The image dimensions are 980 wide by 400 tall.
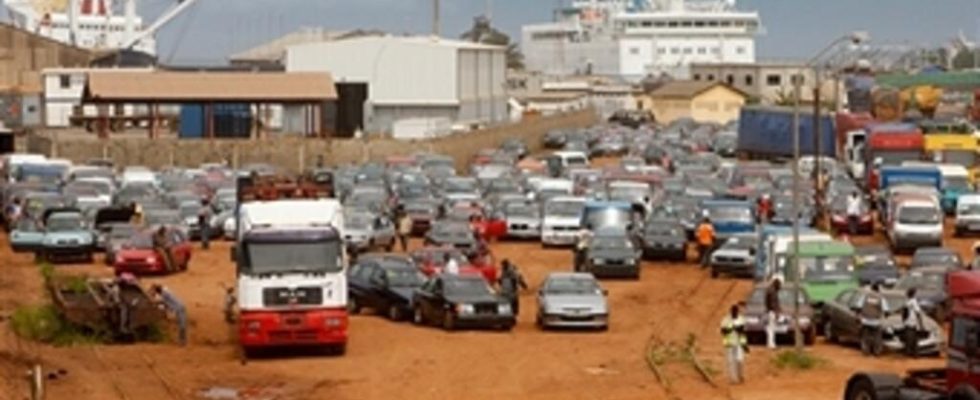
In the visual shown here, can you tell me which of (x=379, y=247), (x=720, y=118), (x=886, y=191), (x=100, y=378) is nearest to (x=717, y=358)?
(x=100, y=378)

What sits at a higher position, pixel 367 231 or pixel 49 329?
pixel 367 231

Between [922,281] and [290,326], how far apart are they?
545 inches

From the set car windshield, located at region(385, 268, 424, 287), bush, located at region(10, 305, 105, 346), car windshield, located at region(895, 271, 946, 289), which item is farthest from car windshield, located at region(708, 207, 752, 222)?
bush, located at region(10, 305, 105, 346)

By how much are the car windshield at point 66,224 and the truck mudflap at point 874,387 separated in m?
34.1

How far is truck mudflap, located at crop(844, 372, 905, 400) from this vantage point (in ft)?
72.0

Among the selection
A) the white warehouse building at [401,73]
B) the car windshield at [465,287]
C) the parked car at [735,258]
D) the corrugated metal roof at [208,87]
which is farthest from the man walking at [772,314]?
the white warehouse building at [401,73]

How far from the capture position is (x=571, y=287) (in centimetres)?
3856

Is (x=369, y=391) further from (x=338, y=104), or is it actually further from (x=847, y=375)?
(x=338, y=104)

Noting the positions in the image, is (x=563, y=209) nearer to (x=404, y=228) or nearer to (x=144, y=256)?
(x=404, y=228)

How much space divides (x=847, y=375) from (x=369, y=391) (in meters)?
7.52

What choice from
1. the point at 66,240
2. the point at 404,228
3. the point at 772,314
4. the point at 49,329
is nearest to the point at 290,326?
the point at 49,329

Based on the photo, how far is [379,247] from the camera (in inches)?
2156

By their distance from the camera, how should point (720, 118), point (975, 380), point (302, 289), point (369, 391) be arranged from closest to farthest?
point (975, 380) < point (369, 391) < point (302, 289) < point (720, 118)

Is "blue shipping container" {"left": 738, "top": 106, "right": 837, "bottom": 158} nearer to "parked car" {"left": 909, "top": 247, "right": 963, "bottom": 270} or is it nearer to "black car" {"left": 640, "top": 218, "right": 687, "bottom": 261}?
"black car" {"left": 640, "top": 218, "right": 687, "bottom": 261}
